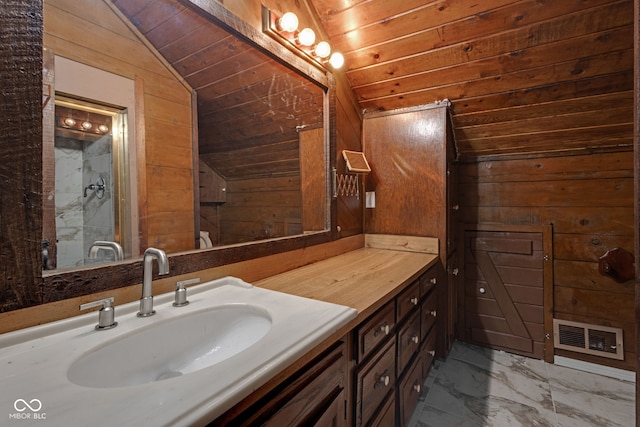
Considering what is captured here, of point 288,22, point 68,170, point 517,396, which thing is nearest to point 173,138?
point 68,170

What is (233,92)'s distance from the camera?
1.34 metres

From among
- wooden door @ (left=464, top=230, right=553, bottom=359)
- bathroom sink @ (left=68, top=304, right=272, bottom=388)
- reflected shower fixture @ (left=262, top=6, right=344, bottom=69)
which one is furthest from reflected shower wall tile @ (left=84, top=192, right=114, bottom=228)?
wooden door @ (left=464, top=230, right=553, bottom=359)

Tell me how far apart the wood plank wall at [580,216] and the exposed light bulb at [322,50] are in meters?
1.60

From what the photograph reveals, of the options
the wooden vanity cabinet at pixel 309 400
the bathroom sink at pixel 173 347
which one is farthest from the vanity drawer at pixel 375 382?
the bathroom sink at pixel 173 347

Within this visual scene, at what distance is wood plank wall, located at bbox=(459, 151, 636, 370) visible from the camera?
77.6 inches

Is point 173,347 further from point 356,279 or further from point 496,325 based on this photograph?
point 496,325

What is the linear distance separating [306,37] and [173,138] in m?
0.90

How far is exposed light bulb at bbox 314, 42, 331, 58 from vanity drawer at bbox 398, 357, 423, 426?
1707 mm


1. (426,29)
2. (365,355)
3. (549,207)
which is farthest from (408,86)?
(365,355)

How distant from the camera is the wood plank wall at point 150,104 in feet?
2.69

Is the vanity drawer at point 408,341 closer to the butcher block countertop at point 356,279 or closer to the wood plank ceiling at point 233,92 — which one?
the butcher block countertop at point 356,279

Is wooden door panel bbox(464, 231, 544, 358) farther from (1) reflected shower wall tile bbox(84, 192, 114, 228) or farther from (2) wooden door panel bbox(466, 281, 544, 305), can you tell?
(1) reflected shower wall tile bbox(84, 192, 114, 228)

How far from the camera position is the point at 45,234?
739 mm

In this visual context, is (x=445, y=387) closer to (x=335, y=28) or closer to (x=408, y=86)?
(x=408, y=86)
